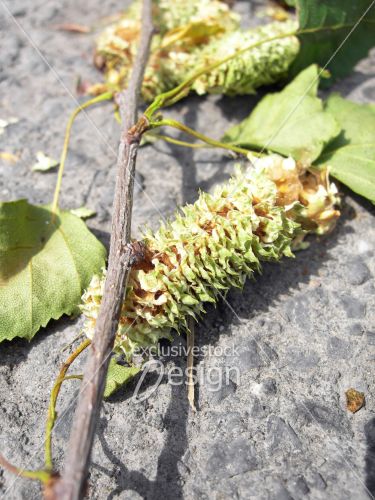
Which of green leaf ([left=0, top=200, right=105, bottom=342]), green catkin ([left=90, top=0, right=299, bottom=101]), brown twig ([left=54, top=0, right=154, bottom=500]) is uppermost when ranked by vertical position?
green catkin ([left=90, top=0, right=299, bottom=101])

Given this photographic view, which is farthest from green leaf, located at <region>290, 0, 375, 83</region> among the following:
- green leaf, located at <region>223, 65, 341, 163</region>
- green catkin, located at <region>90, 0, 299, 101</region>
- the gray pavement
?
the gray pavement

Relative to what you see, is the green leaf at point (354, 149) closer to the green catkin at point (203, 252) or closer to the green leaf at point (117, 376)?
the green catkin at point (203, 252)

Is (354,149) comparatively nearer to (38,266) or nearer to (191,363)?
(191,363)

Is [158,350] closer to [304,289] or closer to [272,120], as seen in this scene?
[304,289]

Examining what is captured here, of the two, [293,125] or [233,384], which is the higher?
[293,125]

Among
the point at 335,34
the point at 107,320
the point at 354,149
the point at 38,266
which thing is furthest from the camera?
the point at 335,34

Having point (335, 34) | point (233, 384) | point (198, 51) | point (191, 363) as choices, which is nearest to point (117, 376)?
point (191, 363)

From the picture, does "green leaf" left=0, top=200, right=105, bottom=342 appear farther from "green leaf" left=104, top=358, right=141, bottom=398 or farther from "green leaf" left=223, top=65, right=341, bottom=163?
"green leaf" left=223, top=65, right=341, bottom=163
